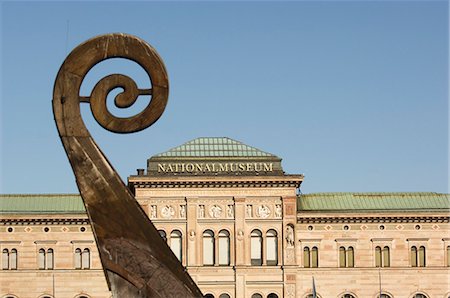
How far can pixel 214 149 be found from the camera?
252 ft

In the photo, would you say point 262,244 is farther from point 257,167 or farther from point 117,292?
point 117,292

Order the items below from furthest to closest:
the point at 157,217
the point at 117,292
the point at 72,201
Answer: the point at 72,201 < the point at 157,217 < the point at 117,292

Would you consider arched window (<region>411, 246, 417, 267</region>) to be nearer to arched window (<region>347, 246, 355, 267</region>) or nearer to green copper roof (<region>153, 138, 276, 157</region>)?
arched window (<region>347, 246, 355, 267</region>)

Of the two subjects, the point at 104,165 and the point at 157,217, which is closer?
the point at 104,165

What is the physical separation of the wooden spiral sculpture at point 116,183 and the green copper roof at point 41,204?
2166 inches

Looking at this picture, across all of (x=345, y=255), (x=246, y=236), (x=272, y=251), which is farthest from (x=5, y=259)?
(x=345, y=255)

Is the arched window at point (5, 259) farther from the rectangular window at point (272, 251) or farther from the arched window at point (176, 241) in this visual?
the rectangular window at point (272, 251)

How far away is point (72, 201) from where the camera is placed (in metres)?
78.9

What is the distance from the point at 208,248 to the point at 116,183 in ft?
172

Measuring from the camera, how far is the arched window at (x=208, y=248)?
74750 millimetres

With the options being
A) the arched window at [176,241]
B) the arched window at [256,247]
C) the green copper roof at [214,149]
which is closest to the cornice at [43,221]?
the arched window at [176,241]

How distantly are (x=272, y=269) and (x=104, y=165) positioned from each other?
52385mm

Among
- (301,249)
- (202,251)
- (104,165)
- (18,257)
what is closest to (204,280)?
(202,251)

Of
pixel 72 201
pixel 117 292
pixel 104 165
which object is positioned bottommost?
pixel 117 292
